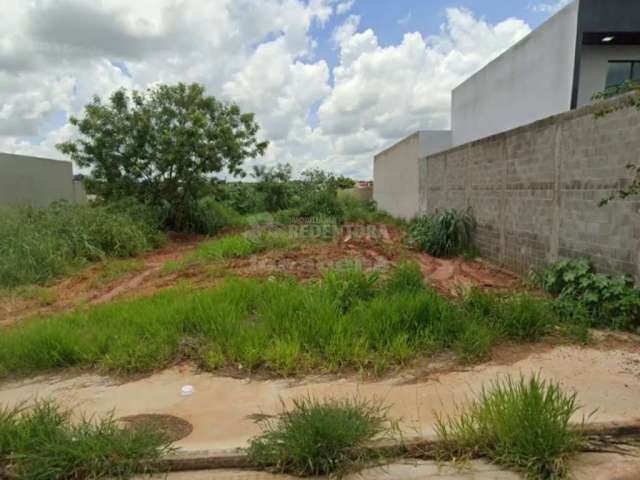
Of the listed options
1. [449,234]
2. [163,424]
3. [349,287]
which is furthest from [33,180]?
[163,424]

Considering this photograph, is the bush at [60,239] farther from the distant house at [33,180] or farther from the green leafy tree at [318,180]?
the green leafy tree at [318,180]

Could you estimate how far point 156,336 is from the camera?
4051 millimetres

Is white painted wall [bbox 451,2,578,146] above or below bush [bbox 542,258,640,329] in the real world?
above

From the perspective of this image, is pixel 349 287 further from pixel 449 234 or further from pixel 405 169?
pixel 405 169

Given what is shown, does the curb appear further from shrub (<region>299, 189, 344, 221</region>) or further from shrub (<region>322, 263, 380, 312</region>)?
shrub (<region>299, 189, 344, 221</region>)

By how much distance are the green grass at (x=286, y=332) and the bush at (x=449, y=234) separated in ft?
14.5

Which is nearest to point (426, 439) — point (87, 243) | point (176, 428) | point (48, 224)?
point (176, 428)

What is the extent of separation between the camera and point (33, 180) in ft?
50.1

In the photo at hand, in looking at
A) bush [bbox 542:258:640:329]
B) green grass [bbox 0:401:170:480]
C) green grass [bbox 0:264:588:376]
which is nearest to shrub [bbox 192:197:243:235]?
green grass [bbox 0:264:588:376]

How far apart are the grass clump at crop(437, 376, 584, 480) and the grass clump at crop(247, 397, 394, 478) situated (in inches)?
17.3

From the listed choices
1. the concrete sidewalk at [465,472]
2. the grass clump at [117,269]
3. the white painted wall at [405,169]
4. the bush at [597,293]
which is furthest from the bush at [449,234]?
the concrete sidewalk at [465,472]

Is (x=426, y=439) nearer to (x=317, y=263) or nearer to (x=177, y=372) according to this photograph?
(x=177, y=372)

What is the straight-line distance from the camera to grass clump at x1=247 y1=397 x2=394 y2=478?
88.3 inches

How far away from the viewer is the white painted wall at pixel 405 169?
13617 millimetres
